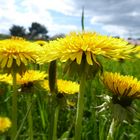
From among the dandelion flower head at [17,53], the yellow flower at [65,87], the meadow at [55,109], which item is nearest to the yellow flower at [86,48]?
the meadow at [55,109]

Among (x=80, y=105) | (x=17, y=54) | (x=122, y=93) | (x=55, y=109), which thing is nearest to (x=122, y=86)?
(x=122, y=93)

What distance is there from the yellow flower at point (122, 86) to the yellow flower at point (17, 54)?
24cm

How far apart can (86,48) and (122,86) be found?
0.17m

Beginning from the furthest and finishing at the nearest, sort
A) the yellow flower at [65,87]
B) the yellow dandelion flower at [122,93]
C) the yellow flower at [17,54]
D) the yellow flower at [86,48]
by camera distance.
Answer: the yellow flower at [65,87] → the yellow flower at [17,54] → the yellow dandelion flower at [122,93] → the yellow flower at [86,48]

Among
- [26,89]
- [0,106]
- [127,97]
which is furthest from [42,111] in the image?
[127,97]

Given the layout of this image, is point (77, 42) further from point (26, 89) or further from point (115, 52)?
point (26, 89)

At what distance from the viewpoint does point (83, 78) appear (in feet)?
3.30

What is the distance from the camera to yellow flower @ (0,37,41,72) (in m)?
1.22

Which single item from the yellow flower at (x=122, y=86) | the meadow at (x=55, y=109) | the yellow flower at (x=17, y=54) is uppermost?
the yellow flower at (x=17, y=54)

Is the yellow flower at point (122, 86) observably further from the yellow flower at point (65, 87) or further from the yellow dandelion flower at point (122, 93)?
the yellow flower at point (65, 87)

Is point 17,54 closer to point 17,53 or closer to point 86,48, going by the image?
point 17,53

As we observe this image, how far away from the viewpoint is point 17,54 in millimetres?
1256

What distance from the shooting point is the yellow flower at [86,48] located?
0.99 m

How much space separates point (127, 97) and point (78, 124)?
7.4 inches
